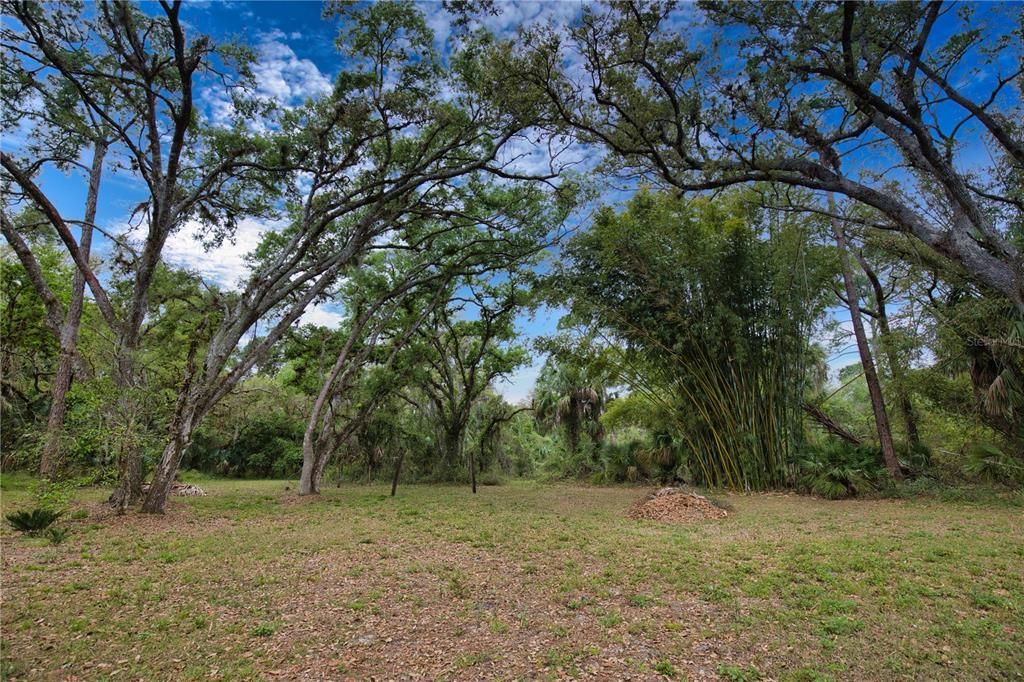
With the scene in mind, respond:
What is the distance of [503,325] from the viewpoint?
15422mm

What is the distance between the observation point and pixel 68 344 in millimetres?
7535

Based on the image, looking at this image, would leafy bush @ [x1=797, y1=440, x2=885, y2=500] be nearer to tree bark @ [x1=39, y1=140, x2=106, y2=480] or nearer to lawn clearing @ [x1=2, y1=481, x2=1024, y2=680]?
lawn clearing @ [x1=2, y1=481, x2=1024, y2=680]

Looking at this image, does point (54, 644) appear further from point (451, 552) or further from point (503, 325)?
point (503, 325)

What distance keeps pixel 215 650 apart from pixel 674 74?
22.3 feet

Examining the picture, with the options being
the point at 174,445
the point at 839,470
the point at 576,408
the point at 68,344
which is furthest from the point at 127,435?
the point at 576,408

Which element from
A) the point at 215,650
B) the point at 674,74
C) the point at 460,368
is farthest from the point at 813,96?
the point at 460,368

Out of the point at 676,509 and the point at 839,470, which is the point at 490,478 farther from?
the point at 839,470

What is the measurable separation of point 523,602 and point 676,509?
4.83m

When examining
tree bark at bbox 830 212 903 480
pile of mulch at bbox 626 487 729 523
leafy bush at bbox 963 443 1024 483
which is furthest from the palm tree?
leafy bush at bbox 963 443 1024 483

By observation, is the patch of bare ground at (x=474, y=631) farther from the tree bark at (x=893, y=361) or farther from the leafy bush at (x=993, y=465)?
the tree bark at (x=893, y=361)

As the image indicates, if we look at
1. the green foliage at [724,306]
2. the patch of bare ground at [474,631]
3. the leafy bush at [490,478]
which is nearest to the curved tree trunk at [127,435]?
the patch of bare ground at [474,631]

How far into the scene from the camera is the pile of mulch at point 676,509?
296 inches

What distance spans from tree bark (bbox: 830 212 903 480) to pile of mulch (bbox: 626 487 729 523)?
496 cm

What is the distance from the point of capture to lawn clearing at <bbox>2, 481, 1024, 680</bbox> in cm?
274
